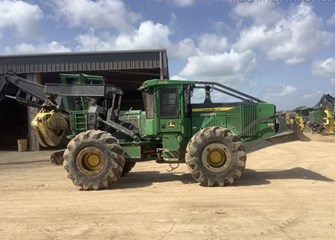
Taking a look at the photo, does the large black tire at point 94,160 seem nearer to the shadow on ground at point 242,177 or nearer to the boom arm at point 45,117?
the shadow on ground at point 242,177

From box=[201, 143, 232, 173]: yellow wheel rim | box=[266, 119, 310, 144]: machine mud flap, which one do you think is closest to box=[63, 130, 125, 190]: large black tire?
box=[201, 143, 232, 173]: yellow wheel rim

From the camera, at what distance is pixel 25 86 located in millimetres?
14703

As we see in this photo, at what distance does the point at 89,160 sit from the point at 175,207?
369cm

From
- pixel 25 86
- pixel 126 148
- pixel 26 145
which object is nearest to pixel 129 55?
pixel 26 145

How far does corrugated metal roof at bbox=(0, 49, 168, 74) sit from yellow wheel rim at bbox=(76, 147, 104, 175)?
1482 cm

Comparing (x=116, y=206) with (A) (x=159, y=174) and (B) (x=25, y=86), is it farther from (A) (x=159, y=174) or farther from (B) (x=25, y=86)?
(B) (x=25, y=86)

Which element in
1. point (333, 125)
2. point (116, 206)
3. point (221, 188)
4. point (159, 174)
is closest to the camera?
point (116, 206)

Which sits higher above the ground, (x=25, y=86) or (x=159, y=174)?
(x=25, y=86)

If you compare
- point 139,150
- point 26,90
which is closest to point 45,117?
point 26,90

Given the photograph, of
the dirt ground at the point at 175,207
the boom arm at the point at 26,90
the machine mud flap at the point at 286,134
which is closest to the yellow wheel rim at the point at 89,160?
the dirt ground at the point at 175,207

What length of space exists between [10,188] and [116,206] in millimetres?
4691

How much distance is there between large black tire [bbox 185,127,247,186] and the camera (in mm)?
11242

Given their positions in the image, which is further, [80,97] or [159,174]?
[159,174]

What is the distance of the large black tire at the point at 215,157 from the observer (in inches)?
443
